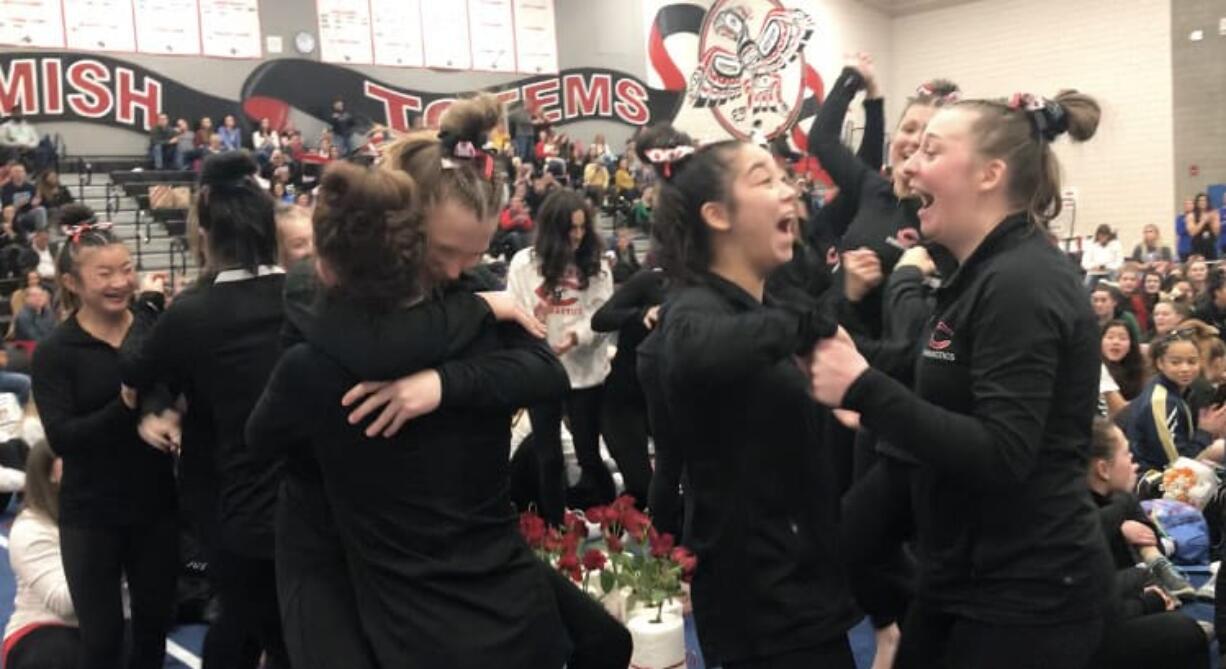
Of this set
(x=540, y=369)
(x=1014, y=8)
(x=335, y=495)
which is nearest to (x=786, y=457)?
(x=540, y=369)

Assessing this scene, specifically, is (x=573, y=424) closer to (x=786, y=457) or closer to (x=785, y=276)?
(x=785, y=276)

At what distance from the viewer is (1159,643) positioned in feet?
9.03

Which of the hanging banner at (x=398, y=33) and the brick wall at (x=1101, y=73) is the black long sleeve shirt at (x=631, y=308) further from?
the hanging banner at (x=398, y=33)

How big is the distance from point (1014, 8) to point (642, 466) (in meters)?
A: 18.3

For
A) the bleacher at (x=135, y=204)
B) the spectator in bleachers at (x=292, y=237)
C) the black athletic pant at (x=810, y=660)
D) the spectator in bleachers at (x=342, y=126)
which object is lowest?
the black athletic pant at (x=810, y=660)

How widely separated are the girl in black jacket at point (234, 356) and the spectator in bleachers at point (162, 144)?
15.3 m

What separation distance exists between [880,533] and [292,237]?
179 centimetres

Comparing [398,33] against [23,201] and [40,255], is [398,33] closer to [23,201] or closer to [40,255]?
A: [23,201]

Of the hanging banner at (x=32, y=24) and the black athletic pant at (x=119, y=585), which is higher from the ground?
the hanging banner at (x=32, y=24)

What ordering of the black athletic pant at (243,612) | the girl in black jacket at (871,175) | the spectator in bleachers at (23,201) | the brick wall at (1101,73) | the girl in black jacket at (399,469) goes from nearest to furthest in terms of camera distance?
the girl in black jacket at (399,469) → the black athletic pant at (243,612) → the girl in black jacket at (871,175) → the spectator in bleachers at (23,201) → the brick wall at (1101,73)

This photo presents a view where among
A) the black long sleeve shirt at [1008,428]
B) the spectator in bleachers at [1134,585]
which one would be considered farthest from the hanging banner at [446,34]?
the black long sleeve shirt at [1008,428]

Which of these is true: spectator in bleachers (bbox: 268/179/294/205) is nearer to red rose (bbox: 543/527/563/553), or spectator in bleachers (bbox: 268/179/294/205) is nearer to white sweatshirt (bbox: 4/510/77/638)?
white sweatshirt (bbox: 4/510/77/638)

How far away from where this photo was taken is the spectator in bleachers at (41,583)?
128 inches

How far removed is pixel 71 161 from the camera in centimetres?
1612
